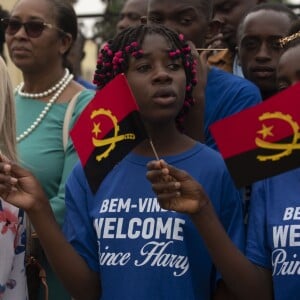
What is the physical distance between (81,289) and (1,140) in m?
0.69

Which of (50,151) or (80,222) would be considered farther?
(50,151)

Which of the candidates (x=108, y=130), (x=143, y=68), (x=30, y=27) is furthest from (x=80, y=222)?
(x=30, y=27)

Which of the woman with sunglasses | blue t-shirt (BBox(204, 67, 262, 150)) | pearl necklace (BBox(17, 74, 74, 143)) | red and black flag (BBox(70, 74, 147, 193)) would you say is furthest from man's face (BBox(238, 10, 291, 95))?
red and black flag (BBox(70, 74, 147, 193))

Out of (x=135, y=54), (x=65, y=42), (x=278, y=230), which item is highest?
(x=65, y=42)

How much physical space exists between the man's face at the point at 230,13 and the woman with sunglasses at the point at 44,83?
92 centimetres

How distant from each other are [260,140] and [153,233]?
52 cm

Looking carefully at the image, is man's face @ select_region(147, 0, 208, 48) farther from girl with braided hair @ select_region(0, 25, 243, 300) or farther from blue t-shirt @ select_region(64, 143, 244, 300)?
blue t-shirt @ select_region(64, 143, 244, 300)

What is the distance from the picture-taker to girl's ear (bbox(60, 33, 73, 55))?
5.30 meters

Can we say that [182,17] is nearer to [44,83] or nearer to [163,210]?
[44,83]

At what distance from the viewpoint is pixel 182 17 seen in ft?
15.1

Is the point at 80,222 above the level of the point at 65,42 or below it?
below

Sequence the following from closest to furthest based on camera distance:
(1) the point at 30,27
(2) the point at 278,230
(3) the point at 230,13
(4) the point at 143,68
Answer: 1. (2) the point at 278,230
2. (4) the point at 143,68
3. (1) the point at 30,27
4. (3) the point at 230,13

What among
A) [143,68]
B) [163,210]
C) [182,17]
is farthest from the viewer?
[182,17]

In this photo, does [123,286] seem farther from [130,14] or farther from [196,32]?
[130,14]
